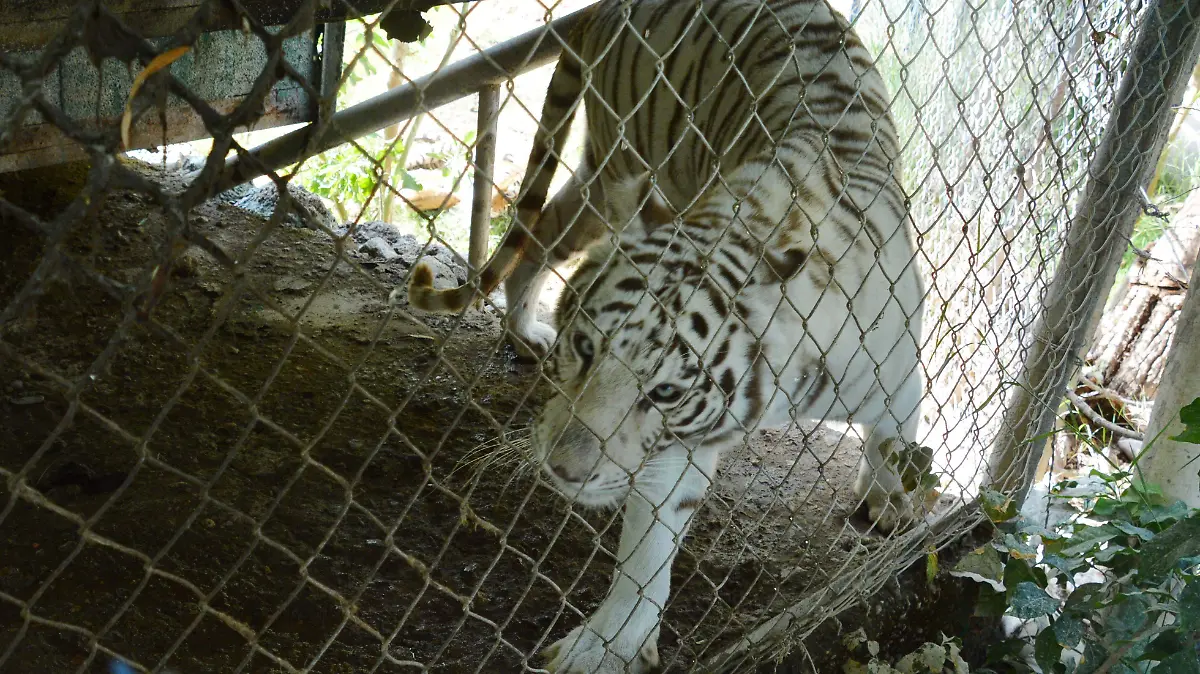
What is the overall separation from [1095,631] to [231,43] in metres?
2.62

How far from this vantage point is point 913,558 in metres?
2.19

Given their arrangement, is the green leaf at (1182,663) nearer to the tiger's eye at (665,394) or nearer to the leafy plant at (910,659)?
the leafy plant at (910,659)

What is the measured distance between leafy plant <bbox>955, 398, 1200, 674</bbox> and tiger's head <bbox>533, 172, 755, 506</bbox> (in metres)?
0.73

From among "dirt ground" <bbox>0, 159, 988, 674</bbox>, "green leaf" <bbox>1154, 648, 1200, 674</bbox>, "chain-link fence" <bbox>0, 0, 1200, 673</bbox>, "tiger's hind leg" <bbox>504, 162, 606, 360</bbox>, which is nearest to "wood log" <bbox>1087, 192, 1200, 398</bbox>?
"chain-link fence" <bbox>0, 0, 1200, 673</bbox>

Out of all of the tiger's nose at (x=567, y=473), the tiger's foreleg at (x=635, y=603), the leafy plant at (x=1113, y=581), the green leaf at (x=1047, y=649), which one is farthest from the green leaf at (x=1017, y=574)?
the tiger's nose at (x=567, y=473)

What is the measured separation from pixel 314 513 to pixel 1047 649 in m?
1.61

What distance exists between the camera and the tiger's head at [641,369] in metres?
1.59

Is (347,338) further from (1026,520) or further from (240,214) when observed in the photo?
(1026,520)

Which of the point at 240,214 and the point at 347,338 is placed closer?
the point at 347,338

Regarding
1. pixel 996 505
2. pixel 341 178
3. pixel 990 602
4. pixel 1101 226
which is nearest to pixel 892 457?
pixel 996 505

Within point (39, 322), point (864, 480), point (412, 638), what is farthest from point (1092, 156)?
point (39, 322)

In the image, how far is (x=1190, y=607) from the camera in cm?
166

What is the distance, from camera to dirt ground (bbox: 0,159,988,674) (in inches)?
67.8

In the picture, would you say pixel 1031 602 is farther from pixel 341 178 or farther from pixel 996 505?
pixel 341 178
